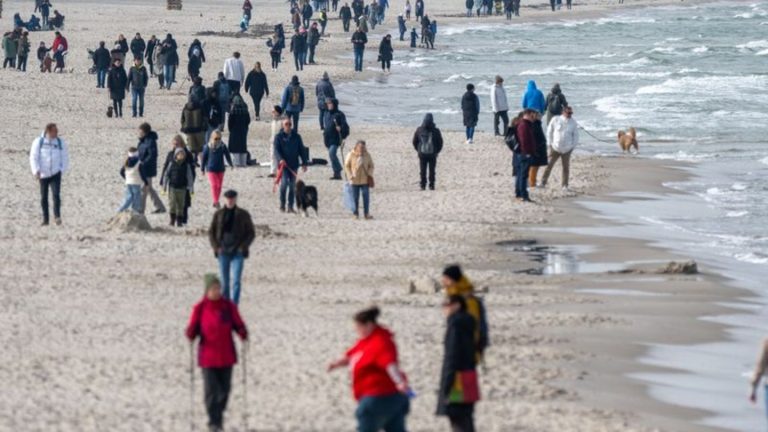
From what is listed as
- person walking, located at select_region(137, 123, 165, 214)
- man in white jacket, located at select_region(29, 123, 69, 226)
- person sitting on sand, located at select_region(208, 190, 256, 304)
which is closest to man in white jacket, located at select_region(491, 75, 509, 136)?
person walking, located at select_region(137, 123, 165, 214)

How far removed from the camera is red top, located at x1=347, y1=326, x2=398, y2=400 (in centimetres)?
1155

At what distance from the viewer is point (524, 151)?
2647cm

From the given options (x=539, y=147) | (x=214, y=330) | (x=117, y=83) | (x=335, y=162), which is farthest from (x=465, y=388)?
(x=117, y=83)

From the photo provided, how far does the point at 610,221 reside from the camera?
2642 centimetres

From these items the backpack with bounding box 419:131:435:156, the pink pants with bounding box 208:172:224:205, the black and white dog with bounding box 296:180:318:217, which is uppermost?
the backpack with bounding box 419:131:435:156

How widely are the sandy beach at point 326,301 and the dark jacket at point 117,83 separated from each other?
412 centimetres

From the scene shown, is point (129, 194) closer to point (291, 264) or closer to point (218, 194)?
point (218, 194)

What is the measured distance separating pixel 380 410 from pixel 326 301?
7.42 meters

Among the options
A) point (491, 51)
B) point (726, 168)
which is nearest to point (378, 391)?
point (726, 168)

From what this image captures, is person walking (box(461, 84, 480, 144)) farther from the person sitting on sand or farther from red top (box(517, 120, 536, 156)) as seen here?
the person sitting on sand

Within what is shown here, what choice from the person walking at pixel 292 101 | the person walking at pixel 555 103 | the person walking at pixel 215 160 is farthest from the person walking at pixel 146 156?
the person walking at pixel 555 103

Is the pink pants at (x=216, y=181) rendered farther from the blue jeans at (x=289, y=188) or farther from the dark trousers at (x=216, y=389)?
the dark trousers at (x=216, y=389)

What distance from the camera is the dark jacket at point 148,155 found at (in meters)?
23.2

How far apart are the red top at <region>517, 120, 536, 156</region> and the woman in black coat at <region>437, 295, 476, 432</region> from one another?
1449 centimetres
